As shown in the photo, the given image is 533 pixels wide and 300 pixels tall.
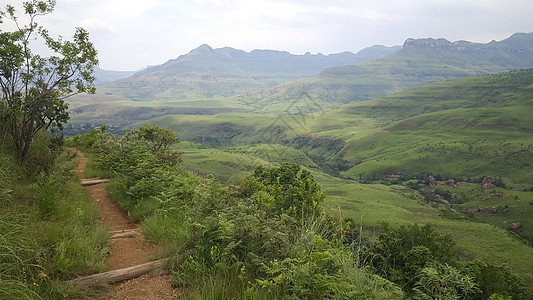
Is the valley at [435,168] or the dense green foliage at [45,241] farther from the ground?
the dense green foliage at [45,241]

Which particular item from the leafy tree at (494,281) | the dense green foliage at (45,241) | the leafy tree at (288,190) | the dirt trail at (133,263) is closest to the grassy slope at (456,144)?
the leafy tree at (494,281)

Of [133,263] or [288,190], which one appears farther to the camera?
[288,190]

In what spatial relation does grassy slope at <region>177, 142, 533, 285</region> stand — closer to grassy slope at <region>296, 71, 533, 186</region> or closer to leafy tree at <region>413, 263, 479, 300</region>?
leafy tree at <region>413, 263, 479, 300</region>

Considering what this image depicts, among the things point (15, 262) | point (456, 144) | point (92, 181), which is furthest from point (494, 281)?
point (456, 144)

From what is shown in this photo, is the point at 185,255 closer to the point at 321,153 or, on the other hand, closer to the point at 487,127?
the point at 321,153

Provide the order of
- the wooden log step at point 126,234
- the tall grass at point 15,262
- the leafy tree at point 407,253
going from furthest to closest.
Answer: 1. the leafy tree at point 407,253
2. the wooden log step at point 126,234
3. the tall grass at point 15,262

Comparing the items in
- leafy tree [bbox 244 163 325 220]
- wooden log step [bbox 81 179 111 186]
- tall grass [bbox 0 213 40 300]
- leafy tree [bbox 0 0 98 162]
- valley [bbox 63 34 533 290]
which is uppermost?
leafy tree [bbox 0 0 98 162]

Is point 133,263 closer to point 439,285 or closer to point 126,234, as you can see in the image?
point 126,234

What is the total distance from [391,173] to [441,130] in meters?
61.5

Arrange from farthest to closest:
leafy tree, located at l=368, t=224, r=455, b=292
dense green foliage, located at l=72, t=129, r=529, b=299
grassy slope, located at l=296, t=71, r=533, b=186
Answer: grassy slope, located at l=296, t=71, r=533, b=186 < leafy tree, located at l=368, t=224, r=455, b=292 < dense green foliage, located at l=72, t=129, r=529, b=299

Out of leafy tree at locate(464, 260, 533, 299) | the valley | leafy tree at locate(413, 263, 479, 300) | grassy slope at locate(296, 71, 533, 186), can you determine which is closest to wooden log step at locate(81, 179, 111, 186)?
leafy tree at locate(413, 263, 479, 300)

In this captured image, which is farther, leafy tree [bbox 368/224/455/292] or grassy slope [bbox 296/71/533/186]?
grassy slope [bbox 296/71/533/186]

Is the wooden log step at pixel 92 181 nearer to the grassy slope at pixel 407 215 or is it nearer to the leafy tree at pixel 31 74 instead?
the leafy tree at pixel 31 74

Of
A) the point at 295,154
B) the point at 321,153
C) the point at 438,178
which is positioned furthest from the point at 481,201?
the point at 321,153
